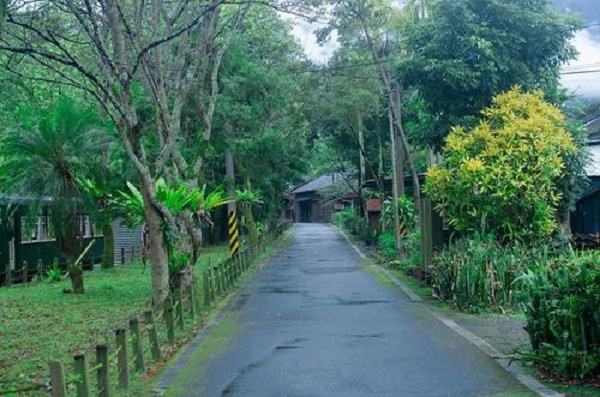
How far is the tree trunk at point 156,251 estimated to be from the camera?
1477 centimetres

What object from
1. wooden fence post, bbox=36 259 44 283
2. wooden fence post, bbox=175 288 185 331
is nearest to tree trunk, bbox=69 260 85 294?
wooden fence post, bbox=36 259 44 283

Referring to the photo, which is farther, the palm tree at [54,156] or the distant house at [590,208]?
the distant house at [590,208]

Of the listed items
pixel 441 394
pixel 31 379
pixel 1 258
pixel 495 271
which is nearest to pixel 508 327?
pixel 495 271

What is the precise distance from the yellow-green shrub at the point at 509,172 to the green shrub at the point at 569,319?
23.3 ft

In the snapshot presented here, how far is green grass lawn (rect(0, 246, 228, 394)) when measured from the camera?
35.0 ft

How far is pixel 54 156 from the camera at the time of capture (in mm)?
19062

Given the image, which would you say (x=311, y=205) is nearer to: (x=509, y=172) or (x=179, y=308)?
(x=509, y=172)

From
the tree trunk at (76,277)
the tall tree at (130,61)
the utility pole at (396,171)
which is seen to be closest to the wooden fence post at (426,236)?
the tall tree at (130,61)

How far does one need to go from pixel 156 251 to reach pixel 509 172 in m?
7.37

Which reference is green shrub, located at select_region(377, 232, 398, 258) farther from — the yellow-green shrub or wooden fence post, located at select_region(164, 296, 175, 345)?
wooden fence post, located at select_region(164, 296, 175, 345)

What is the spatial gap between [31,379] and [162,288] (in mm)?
5398

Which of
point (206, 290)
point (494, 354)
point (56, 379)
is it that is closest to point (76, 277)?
point (206, 290)

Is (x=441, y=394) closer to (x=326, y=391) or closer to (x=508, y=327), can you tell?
(x=326, y=391)

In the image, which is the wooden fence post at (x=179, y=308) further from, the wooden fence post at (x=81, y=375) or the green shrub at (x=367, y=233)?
the green shrub at (x=367, y=233)
